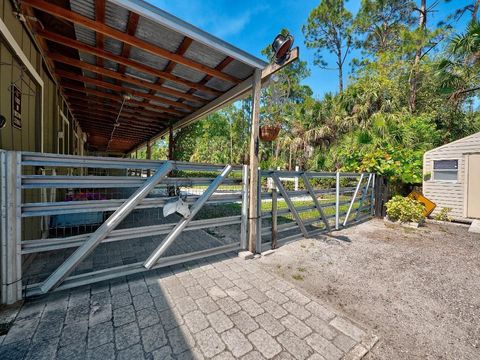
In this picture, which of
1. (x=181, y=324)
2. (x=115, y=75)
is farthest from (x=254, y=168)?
(x=115, y=75)

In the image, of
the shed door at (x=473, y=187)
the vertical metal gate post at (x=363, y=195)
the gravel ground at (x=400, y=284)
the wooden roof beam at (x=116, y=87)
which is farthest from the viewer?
the shed door at (x=473, y=187)

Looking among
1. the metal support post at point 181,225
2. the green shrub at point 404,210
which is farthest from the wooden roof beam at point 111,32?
the green shrub at point 404,210

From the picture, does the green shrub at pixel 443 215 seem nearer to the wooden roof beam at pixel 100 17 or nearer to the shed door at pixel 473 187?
the shed door at pixel 473 187

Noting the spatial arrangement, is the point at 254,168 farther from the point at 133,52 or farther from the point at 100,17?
the point at 100,17

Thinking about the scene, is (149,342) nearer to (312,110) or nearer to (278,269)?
(278,269)

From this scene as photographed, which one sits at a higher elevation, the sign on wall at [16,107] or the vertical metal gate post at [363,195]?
the sign on wall at [16,107]

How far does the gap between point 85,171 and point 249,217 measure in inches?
232

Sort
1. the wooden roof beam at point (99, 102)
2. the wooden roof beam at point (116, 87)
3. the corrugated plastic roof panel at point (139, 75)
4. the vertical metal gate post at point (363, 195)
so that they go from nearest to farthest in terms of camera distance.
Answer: the corrugated plastic roof panel at point (139, 75) → the wooden roof beam at point (116, 87) → the wooden roof beam at point (99, 102) → the vertical metal gate post at point (363, 195)

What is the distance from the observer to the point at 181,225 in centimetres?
283

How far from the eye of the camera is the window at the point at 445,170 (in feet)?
22.0

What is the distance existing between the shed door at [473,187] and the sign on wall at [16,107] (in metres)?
10.2

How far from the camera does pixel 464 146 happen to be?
6473 mm

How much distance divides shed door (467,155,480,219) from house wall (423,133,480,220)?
4.2 inches

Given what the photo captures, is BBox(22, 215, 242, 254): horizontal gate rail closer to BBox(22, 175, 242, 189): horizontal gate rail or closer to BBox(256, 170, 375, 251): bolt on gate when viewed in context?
BBox(22, 175, 242, 189): horizontal gate rail
